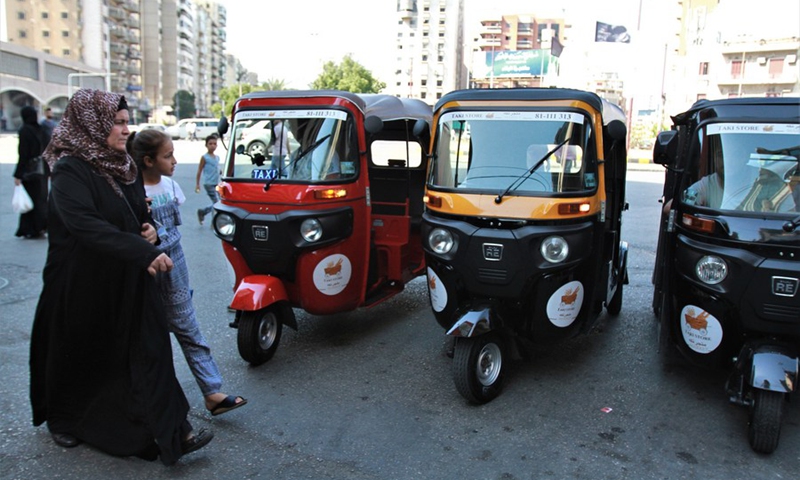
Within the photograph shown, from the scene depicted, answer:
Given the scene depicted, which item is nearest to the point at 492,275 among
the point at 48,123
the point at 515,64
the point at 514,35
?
the point at 48,123

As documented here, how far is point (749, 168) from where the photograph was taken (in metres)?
4.02

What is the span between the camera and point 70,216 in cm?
294

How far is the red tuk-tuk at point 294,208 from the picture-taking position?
4.96 m

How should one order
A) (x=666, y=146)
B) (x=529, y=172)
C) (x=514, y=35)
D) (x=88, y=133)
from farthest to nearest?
(x=514, y=35) → (x=666, y=146) → (x=529, y=172) → (x=88, y=133)

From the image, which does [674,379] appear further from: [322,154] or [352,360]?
[322,154]

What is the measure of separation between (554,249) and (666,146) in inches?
55.1

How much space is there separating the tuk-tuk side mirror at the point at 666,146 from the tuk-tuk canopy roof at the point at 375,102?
241 cm

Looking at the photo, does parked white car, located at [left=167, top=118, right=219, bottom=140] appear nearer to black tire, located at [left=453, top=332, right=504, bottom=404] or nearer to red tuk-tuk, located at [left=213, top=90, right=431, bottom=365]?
red tuk-tuk, located at [left=213, top=90, right=431, bottom=365]

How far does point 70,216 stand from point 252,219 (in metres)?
2.10

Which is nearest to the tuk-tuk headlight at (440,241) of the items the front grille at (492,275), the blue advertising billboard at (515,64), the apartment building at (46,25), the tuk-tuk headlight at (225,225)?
the front grille at (492,275)

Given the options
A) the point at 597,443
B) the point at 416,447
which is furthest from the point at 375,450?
the point at 597,443

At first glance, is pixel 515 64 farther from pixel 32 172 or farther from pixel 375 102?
pixel 375 102

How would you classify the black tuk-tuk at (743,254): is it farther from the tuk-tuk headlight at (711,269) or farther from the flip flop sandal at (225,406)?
the flip flop sandal at (225,406)

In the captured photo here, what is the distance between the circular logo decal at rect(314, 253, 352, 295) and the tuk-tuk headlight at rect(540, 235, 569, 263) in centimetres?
184
